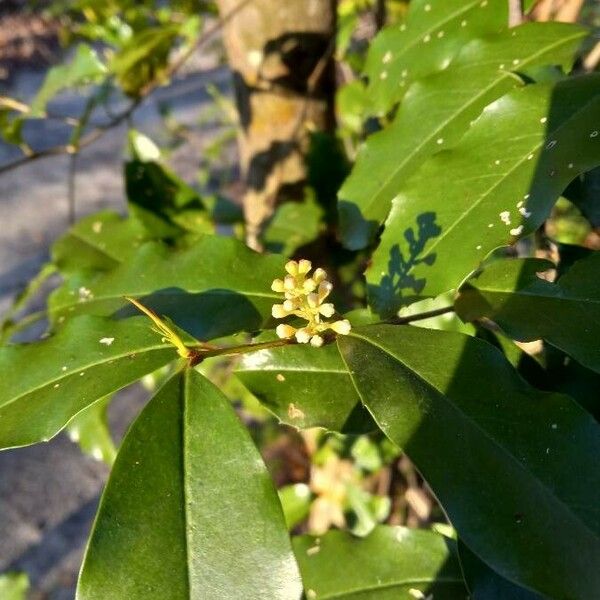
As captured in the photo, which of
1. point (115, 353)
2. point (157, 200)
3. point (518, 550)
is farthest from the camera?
point (157, 200)

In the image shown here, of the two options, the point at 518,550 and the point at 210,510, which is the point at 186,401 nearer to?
the point at 210,510

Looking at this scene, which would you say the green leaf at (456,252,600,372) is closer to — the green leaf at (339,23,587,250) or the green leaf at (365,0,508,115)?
the green leaf at (339,23,587,250)

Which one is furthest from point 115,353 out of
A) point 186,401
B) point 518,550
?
point 518,550

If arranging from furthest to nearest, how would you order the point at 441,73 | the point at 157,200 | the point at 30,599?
the point at 30,599, the point at 157,200, the point at 441,73

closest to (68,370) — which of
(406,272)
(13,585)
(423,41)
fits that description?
(406,272)

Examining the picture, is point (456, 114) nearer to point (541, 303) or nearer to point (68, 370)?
point (541, 303)
